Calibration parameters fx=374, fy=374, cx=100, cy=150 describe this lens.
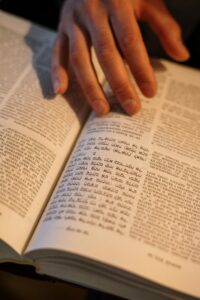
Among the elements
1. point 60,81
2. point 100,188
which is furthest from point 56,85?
point 100,188

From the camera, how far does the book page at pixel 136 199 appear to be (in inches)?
17.5

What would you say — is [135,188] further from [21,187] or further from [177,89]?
[177,89]

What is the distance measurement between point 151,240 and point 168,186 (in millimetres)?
95

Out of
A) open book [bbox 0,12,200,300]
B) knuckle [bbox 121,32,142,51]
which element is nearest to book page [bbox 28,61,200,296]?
open book [bbox 0,12,200,300]

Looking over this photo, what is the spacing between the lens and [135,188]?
510 millimetres

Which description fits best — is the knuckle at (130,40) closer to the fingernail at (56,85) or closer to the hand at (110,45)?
the hand at (110,45)

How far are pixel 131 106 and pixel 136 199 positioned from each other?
176 millimetres

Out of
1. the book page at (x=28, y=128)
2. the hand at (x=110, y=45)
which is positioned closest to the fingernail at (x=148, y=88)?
the hand at (x=110, y=45)

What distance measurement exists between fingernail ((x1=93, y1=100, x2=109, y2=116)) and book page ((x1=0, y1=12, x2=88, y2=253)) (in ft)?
0.11

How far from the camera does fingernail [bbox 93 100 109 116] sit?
0.61m

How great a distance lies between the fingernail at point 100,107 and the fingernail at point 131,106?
0.03 meters

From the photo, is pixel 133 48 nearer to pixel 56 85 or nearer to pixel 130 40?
pixel 130 40

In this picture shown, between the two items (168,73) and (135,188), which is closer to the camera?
(135,188)

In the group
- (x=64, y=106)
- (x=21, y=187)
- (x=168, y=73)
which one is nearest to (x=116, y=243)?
(x=21, y=187)
